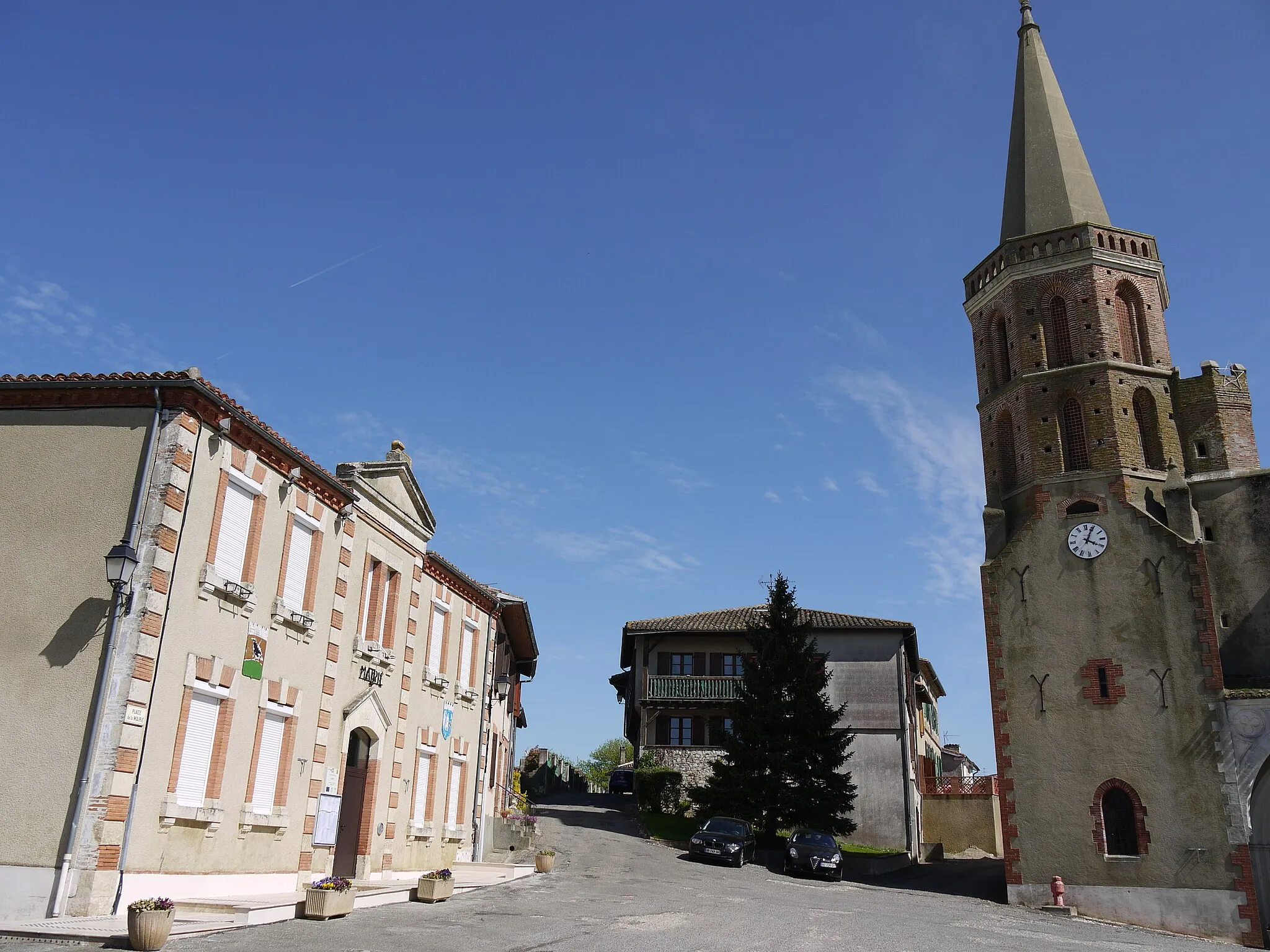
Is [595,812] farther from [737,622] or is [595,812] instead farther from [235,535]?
[235,535]

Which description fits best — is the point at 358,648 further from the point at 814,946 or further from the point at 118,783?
the point at 814,946

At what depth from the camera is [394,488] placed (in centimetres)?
2236

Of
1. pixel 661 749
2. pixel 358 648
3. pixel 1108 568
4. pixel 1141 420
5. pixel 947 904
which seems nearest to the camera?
pixel 358 648

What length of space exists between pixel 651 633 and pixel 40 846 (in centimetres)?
3134

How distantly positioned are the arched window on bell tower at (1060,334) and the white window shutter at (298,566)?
2453 cm

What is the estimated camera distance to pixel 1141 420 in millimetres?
30422

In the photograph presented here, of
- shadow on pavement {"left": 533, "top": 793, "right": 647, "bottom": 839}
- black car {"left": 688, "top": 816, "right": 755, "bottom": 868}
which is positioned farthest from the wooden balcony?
black car {"left": 688, "top": 816, "right": 755, "bottom": 868}

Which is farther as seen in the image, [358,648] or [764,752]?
[764,752]

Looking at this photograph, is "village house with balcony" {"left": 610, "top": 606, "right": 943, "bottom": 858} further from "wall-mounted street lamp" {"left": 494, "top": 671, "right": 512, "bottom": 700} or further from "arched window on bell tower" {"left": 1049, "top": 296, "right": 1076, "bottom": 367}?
"arched window on bell tower" {"left": 1049, "top": 296, "right": 1076, "bottom": 367}

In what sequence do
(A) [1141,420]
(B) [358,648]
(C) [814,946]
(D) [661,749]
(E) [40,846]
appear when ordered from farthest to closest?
(D) [661,749], (A) [1141,420], (B) [358,648], (C) [814,946], (E) [40,846]

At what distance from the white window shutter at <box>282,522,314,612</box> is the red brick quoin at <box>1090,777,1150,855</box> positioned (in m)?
21.4

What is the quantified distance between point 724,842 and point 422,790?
982cm

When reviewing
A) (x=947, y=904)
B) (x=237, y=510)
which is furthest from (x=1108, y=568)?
(x=237, y=510)

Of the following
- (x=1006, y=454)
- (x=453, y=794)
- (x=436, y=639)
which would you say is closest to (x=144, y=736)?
(x=436, y=639)
